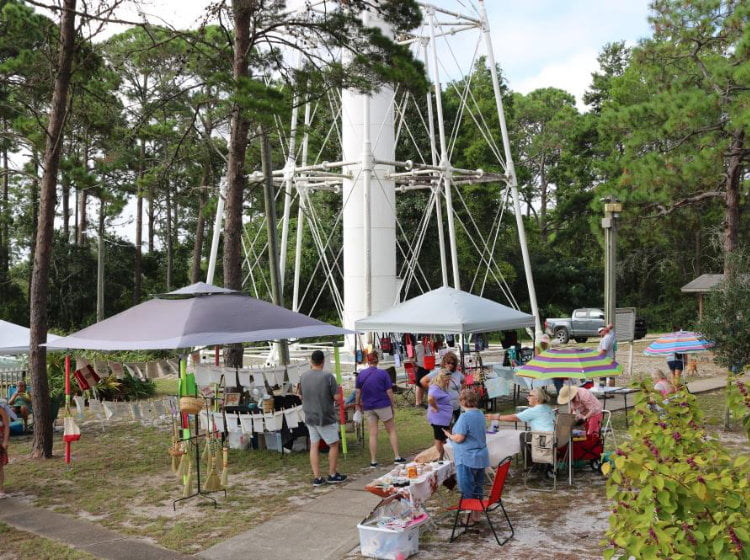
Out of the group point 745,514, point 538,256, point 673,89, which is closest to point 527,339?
point 538,256

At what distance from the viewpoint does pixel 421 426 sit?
46.1 feet

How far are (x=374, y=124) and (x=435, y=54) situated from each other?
282 centimetres

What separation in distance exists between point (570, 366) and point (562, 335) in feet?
84.8

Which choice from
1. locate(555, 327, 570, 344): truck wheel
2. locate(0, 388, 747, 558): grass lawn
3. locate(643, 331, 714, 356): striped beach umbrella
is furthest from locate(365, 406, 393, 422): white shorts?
locate(555, 327, 570, 344): truck wheel

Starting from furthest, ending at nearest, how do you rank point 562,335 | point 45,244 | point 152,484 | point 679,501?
point 562,335
point 45,244
point 152,484
point 679,501

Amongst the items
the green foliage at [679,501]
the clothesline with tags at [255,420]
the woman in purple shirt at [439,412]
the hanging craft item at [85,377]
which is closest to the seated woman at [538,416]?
the woman in purple shirt at [439,412]

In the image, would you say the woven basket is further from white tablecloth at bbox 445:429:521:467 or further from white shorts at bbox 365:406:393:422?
white tablecloth at bbox 445:429:521:467

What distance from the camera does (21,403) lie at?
15539 mm

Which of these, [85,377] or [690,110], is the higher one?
[690,110]

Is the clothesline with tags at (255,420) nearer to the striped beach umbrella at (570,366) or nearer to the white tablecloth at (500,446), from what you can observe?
the white tablecloth at (500,446)

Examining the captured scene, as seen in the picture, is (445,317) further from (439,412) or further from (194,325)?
(194,325)

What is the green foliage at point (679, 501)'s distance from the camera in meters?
3.50

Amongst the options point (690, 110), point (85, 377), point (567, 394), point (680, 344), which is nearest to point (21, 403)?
point (85, 377)

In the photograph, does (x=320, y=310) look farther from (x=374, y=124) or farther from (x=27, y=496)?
(x=27, y=496)
